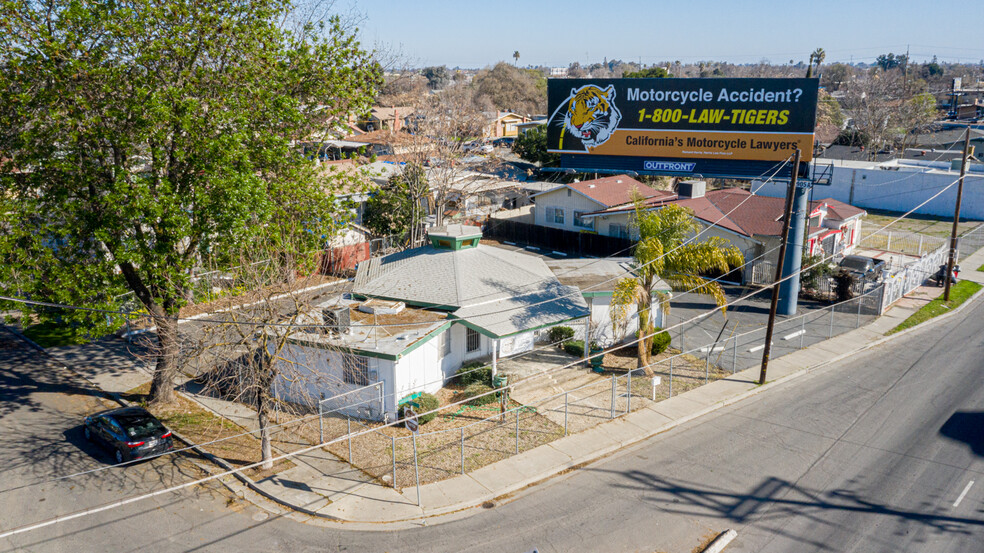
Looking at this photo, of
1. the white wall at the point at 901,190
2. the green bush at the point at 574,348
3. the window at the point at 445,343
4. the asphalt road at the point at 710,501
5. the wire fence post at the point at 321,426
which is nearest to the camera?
the asphalt road at the point at 710,501

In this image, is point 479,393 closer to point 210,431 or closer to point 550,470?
point 550,470

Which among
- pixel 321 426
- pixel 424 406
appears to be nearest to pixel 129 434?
pixel 321 426

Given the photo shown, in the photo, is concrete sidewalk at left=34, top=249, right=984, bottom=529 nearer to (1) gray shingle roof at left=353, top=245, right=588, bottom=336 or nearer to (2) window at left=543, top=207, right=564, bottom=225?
(1) gray shingle roof at left=353, top=245, right=588, bottom=336

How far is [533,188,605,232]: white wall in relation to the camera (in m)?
47.7

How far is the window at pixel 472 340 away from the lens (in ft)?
88.8

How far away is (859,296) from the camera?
35281mm

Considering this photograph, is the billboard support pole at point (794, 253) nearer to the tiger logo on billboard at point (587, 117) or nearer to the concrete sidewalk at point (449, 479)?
the concrete sidewalk at point (449, 479)

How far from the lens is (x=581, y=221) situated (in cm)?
4781

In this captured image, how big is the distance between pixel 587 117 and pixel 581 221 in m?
12.3

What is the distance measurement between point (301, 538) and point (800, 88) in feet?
92.0

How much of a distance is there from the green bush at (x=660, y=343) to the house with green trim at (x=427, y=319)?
3.25m

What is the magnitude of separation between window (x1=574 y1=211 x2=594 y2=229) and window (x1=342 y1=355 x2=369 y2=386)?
27.5 metres

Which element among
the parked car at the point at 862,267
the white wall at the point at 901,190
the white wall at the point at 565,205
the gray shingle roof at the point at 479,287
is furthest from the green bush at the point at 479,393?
the white wall at the point at 901,190

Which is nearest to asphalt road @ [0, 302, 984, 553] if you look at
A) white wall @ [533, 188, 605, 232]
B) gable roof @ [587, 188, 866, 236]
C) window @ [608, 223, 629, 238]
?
gable roof @ [587, 188, 866, 236]
